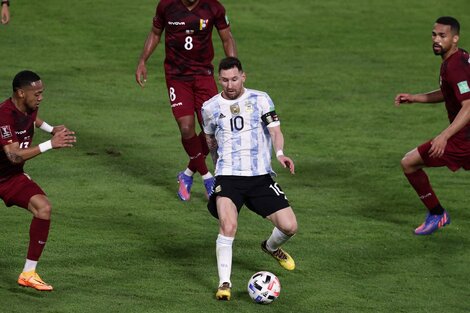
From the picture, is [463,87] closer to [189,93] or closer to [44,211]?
[189,93]

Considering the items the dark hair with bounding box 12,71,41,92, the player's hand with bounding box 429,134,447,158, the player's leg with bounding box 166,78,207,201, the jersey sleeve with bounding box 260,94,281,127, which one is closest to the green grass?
the player's leg with bounding box 166,78,207,201

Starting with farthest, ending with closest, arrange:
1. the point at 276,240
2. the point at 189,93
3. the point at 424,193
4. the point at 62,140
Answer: the point at 189,93 → the point at 424,193 → the point at 276,240 → the point at 62,140

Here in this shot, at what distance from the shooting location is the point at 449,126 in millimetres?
12867

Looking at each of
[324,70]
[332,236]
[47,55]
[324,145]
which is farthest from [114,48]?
[332,236]

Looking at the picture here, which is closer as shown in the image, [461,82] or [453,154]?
[461,82]

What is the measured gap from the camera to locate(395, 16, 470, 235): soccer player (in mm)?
12891

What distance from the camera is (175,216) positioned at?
1429 centimetres

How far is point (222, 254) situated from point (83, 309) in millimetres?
1416

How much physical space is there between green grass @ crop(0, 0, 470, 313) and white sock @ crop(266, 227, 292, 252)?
1.12 feet

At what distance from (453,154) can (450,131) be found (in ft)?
2.49

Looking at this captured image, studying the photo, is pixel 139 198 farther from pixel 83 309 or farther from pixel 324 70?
pixel 324 70

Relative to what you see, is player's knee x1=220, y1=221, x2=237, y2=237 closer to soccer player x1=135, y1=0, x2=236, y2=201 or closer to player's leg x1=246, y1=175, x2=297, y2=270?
player's leg x1=246, y1=175, x2=297, y2=270

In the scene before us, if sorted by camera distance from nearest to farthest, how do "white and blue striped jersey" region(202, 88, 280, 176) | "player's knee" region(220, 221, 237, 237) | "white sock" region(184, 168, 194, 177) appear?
"player's knee" region(220, 221, 237, 237)
"white and blue striped jersey" region(202, 88, 280, 176)
"white sock" region(184, 168, 194, 177)

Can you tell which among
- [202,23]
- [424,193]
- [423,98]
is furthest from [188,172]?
[423,98]
